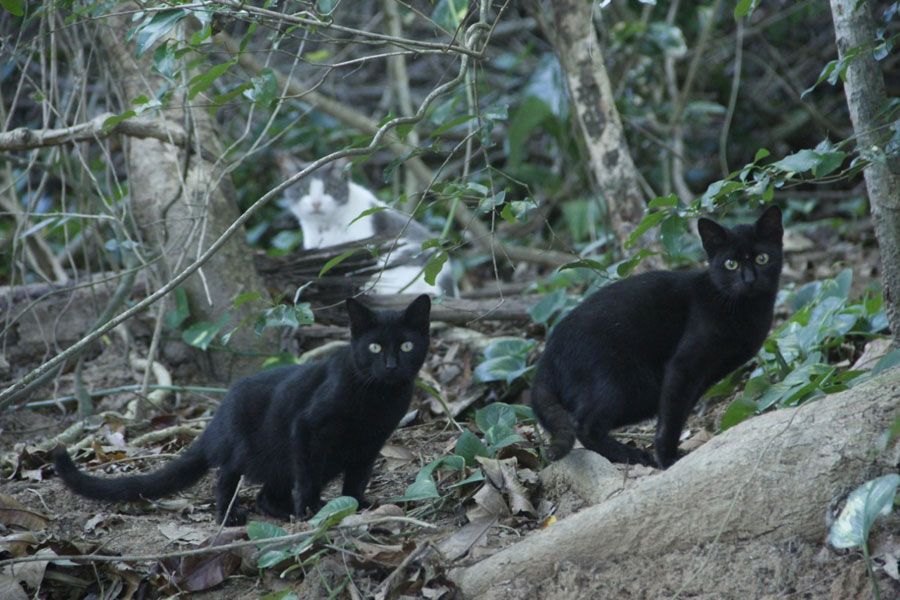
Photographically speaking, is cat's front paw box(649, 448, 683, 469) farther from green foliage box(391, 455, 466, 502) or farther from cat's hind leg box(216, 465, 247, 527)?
cat's hind leg box(216, 465, 247, 527)

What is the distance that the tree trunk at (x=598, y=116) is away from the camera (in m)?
5.23

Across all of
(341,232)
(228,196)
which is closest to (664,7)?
(341,232)

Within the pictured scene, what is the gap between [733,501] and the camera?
262 cm

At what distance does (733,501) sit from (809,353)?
1.67m

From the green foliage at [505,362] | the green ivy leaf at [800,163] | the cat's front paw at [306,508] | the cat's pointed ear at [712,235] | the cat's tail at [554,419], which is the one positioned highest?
the green ivy leaf at [800,163]

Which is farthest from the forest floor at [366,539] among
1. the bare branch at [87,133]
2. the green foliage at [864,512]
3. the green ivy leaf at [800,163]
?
the bare branch at [87,133]

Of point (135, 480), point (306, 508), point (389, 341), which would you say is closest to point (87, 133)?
point (135, 480)

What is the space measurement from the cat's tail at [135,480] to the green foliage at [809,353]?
2195 millimetres

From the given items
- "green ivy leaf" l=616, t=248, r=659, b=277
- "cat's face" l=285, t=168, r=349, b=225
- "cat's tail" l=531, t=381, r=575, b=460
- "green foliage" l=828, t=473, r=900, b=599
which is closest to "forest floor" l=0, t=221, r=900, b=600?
"cat's tail" l=531, t=381, r=575, b=460

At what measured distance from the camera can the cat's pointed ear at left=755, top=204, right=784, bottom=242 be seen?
3592mm

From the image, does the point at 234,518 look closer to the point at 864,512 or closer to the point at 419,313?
the point at 419,313

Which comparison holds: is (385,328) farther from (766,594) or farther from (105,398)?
(105,398)

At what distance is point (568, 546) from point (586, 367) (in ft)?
3.56

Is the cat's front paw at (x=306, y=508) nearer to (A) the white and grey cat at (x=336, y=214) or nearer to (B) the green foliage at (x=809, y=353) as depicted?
(B) the green foliage at (x=809, y=353)
